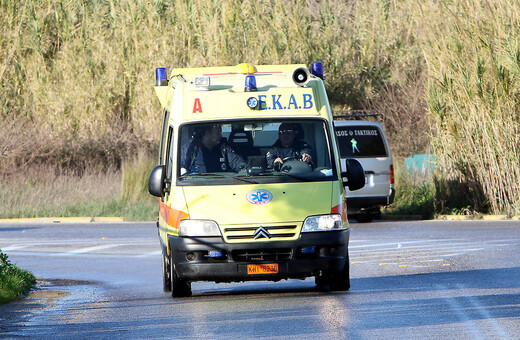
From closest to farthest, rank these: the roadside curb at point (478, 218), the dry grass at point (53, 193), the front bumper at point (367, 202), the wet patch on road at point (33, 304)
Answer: the wet patch on road at point (33, 304), the front bumper at point (367, 202), the roadside curb at point (478, 218), the dry grass at point (53, 193)

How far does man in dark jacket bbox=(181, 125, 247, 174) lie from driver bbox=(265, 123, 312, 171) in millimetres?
337

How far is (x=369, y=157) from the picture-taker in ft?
73.6

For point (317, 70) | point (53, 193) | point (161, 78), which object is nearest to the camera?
point (317, 70)

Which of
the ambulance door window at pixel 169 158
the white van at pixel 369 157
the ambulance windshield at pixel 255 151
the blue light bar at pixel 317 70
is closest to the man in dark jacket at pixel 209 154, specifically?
the ambulance windshield at pixel 255 151

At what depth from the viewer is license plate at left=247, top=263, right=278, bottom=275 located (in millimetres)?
11234

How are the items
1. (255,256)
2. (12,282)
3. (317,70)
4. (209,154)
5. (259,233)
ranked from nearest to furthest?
(259,233)
(255,256)
(209,154)
(12,282)
(317,70)

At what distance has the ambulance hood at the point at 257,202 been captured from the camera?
441 inches

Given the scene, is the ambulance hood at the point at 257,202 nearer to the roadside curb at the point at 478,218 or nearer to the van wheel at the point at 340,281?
the van wheel at the point at 340,281

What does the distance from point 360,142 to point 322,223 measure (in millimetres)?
11341

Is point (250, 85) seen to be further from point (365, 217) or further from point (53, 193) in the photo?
point (53, 193)

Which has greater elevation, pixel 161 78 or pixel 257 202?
pixel 161 78

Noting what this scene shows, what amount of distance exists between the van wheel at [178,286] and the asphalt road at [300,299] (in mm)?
104

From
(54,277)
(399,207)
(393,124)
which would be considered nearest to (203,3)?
(393,124)

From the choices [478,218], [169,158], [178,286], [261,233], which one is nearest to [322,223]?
[261,233]
